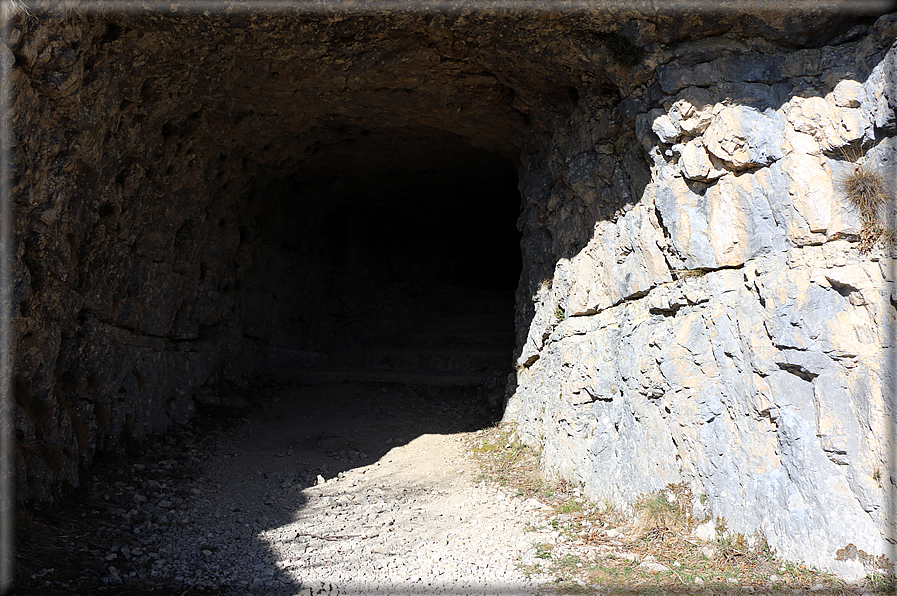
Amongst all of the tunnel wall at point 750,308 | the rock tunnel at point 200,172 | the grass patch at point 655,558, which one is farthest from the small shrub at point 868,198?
the rock tunnel at point 200,172

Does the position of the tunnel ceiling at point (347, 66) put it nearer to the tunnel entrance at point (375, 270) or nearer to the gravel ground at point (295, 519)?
the tunnel entrance at point (375, 270)

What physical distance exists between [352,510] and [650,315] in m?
3.32

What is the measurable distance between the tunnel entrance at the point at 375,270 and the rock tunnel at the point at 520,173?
566 millimetres

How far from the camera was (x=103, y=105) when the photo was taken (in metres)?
5.23

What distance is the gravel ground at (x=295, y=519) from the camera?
4.09 meters

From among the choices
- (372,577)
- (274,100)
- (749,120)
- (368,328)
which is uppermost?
(274,100)

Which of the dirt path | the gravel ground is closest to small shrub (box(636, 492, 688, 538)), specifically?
the gravel ground

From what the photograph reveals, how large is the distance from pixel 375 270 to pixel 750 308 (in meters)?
9.57

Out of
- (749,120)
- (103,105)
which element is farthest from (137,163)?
(749,120)

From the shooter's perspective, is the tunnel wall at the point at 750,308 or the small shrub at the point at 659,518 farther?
the small shrub at the point at 659,518

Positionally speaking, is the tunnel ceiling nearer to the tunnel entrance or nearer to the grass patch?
the tunnel entrance

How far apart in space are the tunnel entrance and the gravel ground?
198 cm

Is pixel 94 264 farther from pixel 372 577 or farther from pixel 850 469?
pixel 850 469

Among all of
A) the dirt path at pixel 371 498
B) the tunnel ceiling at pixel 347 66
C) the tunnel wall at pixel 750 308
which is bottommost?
the dirt path at pixel 371 498
